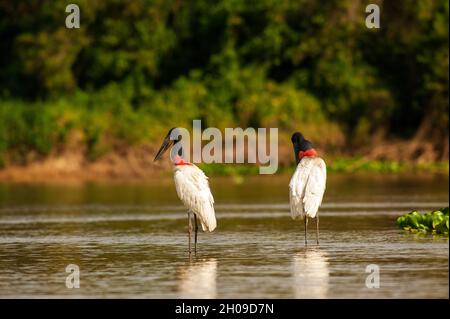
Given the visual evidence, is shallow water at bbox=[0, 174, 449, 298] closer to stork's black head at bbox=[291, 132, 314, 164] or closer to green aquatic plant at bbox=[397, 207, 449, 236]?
green aquatic plant at bbox=[397, 207, 449, 236]

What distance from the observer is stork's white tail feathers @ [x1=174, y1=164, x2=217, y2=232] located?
16062 mm

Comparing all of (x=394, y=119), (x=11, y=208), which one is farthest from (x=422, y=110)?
(x=11, y=208)

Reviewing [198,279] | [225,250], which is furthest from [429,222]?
[198,279]

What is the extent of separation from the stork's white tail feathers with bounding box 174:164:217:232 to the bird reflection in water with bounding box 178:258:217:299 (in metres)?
0.89

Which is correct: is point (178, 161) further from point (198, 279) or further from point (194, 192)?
point (198, 279)

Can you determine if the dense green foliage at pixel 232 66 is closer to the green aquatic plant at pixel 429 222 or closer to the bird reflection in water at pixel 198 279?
the green aquatic plant at pixel 429 222

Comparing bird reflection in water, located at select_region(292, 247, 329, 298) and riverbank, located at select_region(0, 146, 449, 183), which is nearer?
bird reflection in water, located at select_region(292, 247, 329, 298)

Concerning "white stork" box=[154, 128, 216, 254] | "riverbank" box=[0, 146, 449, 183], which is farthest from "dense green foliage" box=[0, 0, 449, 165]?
"white stork" box=[154, 128, 216, 254]

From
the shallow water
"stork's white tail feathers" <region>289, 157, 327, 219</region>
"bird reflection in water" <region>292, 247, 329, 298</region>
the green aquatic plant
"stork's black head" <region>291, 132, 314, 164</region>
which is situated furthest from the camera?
"stork's black head" <region>291, 132, 314, 164</region>

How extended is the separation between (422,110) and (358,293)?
31.4 metres

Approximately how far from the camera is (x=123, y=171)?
131 feet

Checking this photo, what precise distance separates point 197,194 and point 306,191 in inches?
54.4

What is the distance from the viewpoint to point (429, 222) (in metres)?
17.5

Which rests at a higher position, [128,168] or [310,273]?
[128,168]
